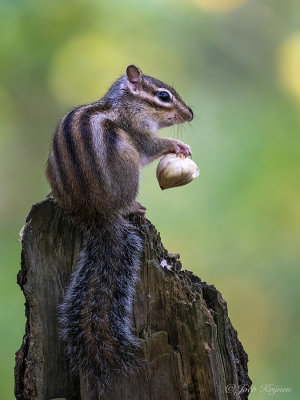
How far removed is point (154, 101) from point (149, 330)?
4.66 feet

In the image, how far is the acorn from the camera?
10.4 feet

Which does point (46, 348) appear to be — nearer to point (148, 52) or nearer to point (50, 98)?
point (50, 98)

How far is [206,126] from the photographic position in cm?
525

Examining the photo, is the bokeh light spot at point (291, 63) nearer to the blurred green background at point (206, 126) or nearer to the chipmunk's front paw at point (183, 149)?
the blurred green background at point (206, 126)

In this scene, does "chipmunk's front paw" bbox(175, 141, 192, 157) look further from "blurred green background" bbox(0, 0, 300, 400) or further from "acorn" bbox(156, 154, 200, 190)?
"blurred green background" bbox(0, 0, 300, 400)

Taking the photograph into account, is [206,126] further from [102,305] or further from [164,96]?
[102,305]

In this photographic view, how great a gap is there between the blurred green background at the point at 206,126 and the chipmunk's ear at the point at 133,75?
4.03ft

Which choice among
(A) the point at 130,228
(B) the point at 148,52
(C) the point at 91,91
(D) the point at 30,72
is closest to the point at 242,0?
(B) the point at 148,52

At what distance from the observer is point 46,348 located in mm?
2771

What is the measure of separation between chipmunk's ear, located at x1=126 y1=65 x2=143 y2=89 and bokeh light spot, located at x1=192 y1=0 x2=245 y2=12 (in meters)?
2.00

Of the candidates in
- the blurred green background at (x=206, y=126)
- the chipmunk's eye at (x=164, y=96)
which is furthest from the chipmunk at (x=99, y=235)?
the blurred green background at (x=206, y=126)

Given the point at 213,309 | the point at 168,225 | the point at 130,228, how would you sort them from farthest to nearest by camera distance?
1. the point at 168,225
2. the point at 130,228
3. the point at 213,309

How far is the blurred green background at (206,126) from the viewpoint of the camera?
16.2 feet

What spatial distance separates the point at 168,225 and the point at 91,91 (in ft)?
4.03
